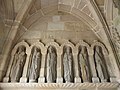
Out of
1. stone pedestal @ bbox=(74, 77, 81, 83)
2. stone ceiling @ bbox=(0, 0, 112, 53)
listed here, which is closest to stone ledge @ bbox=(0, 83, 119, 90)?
stone pedestal @ bbox=(74, 77, 81, 83)

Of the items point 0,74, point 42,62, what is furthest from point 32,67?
point 0,74

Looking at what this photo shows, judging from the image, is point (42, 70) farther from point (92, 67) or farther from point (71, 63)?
point (92, 67)

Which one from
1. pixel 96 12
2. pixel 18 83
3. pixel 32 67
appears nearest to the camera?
pixel 18 83

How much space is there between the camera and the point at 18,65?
148 inches

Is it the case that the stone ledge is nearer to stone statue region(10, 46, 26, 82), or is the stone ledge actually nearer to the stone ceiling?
stone statue region(10, 46, 26, 82)

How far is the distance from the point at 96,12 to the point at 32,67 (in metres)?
2.10

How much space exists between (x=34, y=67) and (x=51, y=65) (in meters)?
0.39

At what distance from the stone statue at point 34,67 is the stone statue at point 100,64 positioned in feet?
4.60

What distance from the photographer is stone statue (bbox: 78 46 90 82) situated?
12.0 feet

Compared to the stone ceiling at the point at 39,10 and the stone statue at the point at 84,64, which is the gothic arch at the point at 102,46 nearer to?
the stone statue at the point at 84,64

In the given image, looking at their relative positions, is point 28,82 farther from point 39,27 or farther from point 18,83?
point 39,27

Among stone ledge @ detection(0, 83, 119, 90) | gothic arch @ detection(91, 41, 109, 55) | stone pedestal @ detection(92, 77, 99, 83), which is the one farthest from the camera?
gothic arch @ detection(91, 41, 109, 55)

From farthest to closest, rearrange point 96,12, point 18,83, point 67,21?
1. point 67,21
2. point 96,12
3. point 18,83

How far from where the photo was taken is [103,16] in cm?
414
